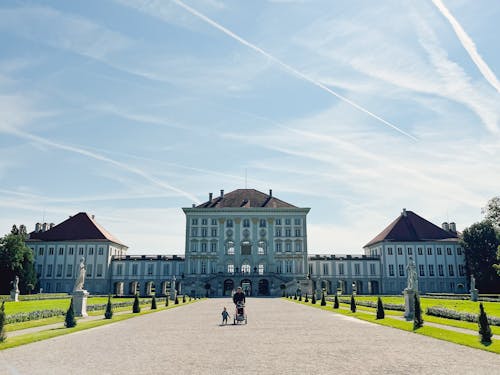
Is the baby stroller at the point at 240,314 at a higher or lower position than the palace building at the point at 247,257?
lower

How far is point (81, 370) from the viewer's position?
9.70 metres

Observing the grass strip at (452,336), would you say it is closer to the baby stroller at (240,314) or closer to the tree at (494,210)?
the baby stroller at (240,314)

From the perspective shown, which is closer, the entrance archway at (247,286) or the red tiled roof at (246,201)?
the entrance archway at (247,286)

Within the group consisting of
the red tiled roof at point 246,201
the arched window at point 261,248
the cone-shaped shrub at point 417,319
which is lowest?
the cone-shaped shrub at point 417,319

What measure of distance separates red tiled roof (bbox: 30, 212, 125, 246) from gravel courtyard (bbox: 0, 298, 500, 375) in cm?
6077

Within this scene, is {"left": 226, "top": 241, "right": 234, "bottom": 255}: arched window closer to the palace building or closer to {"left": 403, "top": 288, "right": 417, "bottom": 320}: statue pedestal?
the palace building

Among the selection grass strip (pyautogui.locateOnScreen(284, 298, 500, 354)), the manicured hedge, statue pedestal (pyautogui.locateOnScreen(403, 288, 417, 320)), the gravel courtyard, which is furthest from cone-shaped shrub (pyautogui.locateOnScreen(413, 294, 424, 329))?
statue pedestal (pyautogui.locateOnScreen(403, 288, 417, 320))

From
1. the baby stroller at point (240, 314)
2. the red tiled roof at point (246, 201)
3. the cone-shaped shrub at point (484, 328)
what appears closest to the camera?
the cone-shaped shrub at point (484, 328)

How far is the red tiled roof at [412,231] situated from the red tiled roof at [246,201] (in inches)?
711

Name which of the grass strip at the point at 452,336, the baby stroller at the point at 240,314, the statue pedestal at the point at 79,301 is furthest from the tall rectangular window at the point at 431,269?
the statue pedestal at the point at 79,301

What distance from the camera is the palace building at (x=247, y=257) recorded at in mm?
71875

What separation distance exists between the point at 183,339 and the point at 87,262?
6316cm

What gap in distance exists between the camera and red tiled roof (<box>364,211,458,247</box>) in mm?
74312

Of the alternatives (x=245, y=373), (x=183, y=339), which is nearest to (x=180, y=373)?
(x=245, y=373)
